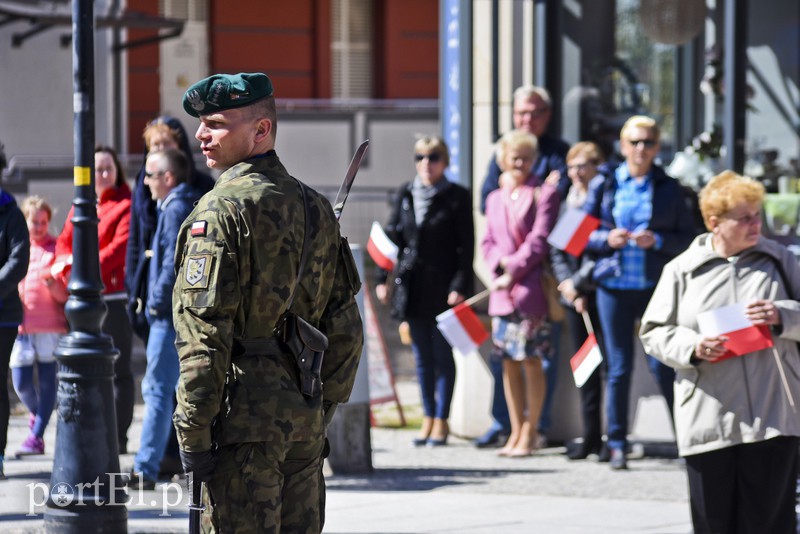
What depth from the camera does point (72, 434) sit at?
6570mm

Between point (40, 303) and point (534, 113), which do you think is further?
point (534, 113)

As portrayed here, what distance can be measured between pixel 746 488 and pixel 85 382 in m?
2.88

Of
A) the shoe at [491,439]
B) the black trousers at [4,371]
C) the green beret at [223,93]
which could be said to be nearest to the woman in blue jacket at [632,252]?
the shoe at [491,439]

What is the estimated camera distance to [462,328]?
955cm

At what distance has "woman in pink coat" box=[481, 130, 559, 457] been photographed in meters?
9.31

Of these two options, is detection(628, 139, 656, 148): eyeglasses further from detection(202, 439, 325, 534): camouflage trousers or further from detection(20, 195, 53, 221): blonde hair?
detection(202, 439, 325, 534): camouflage trousers

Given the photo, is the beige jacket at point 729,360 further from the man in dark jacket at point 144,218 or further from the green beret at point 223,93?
the man in dark jacket at point 144,218

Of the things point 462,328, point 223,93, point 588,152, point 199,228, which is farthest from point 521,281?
point 199,228

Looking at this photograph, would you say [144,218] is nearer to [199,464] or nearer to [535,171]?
[535,171]

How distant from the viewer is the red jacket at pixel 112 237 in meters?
8.69

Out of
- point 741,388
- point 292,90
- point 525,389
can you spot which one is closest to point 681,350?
point 741,388

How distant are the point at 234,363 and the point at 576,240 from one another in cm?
486

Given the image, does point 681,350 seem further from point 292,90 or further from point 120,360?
point 292,90

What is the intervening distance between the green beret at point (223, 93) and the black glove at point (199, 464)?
3.29ft
